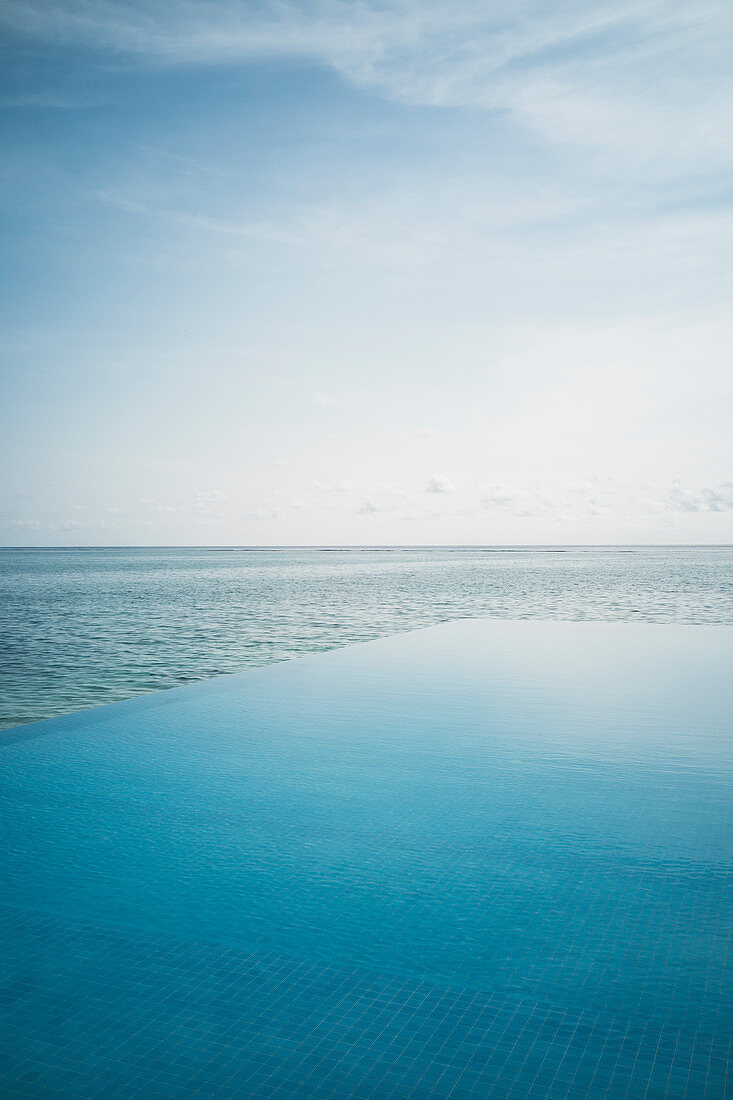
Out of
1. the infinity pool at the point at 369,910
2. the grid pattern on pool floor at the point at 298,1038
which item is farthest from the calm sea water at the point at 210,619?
the grid pattern on pool floor at the point at 298,1038

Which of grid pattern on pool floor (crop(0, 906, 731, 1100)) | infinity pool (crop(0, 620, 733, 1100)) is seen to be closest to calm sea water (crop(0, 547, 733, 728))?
infinity pool (crop(0, 620, 733, 1100))

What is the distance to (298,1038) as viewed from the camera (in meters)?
1.99

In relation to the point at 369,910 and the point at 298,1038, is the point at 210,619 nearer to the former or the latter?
the point at 369,910

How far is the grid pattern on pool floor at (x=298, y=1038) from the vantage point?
1803 millimetres

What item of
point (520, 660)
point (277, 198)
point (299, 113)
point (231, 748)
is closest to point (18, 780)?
point (231, 748)

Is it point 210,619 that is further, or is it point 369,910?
point 210,619

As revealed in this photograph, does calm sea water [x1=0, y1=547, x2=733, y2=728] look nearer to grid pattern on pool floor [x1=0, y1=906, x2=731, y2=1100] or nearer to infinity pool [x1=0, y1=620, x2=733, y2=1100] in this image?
infinity pool [x1=0, y1=620, x2=733, y2=1100]

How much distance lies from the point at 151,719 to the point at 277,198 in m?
24.0

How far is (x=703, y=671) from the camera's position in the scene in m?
7.69

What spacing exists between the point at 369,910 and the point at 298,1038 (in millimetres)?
725

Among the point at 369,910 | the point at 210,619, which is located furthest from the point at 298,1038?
the point at 210,619

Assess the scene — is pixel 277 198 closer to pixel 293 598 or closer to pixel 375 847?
pixel 293 598

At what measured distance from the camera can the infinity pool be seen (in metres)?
1.90

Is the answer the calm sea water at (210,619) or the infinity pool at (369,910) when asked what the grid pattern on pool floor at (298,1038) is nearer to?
the infinity pool at (369,910)
